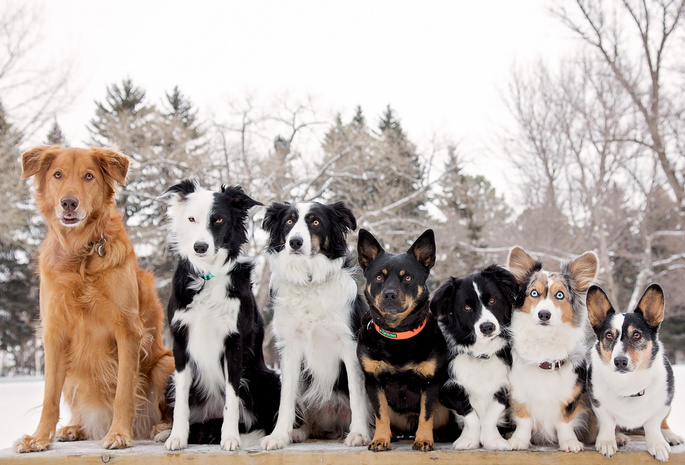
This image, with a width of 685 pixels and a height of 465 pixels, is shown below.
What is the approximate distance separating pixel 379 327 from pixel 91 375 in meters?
1.98

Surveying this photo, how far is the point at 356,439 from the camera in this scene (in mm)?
3393

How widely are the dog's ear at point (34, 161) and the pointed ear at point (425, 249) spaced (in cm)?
244

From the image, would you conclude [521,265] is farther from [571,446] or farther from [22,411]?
[22,411]

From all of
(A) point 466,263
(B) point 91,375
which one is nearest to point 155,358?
(B) point 91,375

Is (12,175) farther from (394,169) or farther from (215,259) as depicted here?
(215,259)

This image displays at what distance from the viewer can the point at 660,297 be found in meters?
3.10

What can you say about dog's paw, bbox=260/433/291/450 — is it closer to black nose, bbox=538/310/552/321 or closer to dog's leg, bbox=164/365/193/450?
dog's leg, bbox=164/365/193/450

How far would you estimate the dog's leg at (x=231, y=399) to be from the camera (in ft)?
10.7

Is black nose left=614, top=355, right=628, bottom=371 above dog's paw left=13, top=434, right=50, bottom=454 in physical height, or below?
above

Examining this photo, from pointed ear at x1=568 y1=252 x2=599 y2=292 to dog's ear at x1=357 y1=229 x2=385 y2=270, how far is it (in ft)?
4.00

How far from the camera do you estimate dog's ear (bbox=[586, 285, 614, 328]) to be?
3.18 meters

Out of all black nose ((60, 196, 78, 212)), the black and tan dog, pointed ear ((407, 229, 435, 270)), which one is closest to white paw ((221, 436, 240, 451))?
the black and tan dog

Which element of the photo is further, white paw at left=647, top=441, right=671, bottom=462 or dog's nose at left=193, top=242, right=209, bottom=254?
dog's nose at left=193, top=242, right=209, bottom=254

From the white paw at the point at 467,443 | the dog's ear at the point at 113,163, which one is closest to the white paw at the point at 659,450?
the white paw at the point at 467,443
